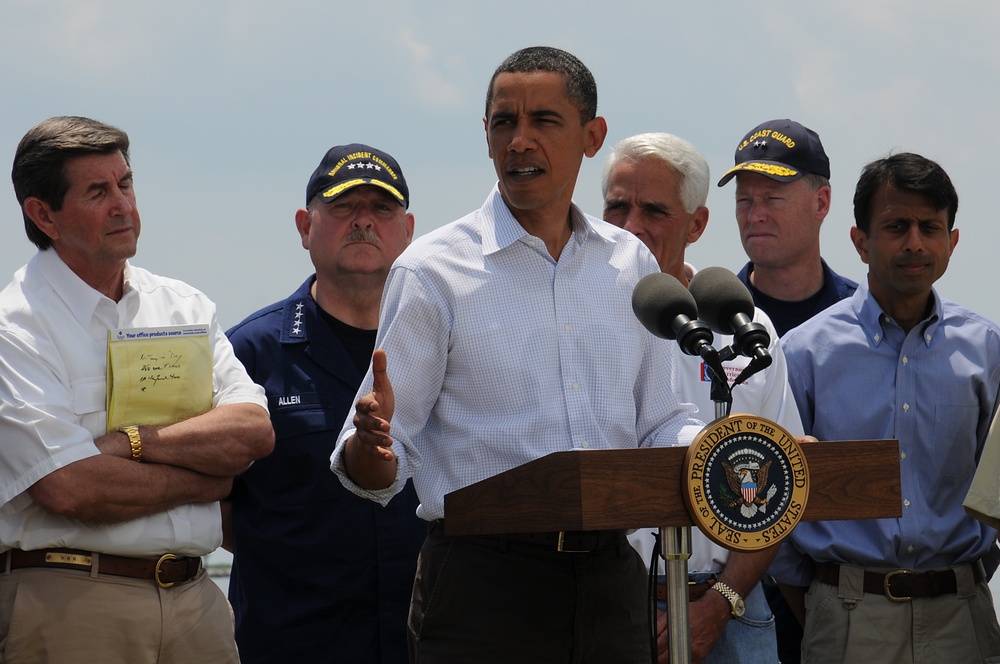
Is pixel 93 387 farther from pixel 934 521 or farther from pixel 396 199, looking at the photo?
pixel 934 521

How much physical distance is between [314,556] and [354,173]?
1.66 meters

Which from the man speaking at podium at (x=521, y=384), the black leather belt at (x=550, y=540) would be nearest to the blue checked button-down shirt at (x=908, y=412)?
the man speaking at podium at (x=521, y=384)

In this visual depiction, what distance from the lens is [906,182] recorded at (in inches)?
190

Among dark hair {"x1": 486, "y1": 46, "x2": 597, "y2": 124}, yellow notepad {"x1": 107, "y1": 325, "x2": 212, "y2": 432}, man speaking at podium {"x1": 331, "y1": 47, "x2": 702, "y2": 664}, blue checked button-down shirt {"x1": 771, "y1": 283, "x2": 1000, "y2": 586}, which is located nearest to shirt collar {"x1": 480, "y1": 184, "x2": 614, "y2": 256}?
man speaking at podium {"x1": 331, "y1": 47, "x2": 702, "y2": 664}

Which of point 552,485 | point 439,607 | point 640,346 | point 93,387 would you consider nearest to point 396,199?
point 93,387

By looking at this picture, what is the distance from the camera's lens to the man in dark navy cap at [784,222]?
18.7 feet

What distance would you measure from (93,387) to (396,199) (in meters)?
1.76

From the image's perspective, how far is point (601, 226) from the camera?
12.7 ft

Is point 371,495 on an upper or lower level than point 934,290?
lower

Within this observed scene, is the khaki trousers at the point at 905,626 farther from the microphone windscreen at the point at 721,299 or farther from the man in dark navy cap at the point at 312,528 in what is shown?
the microphone windscreen at the point at 721,299

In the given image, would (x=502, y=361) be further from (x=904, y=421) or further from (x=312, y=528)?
(x=904, y=421)

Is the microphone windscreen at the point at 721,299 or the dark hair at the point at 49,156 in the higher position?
the dark hair at the point at 49,156

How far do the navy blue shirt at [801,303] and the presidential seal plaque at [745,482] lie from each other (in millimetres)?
2919

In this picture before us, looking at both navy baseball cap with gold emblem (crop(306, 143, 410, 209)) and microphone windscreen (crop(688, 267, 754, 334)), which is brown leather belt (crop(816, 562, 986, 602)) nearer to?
microphone windscreen (crop(688, 267, 754, 334))
